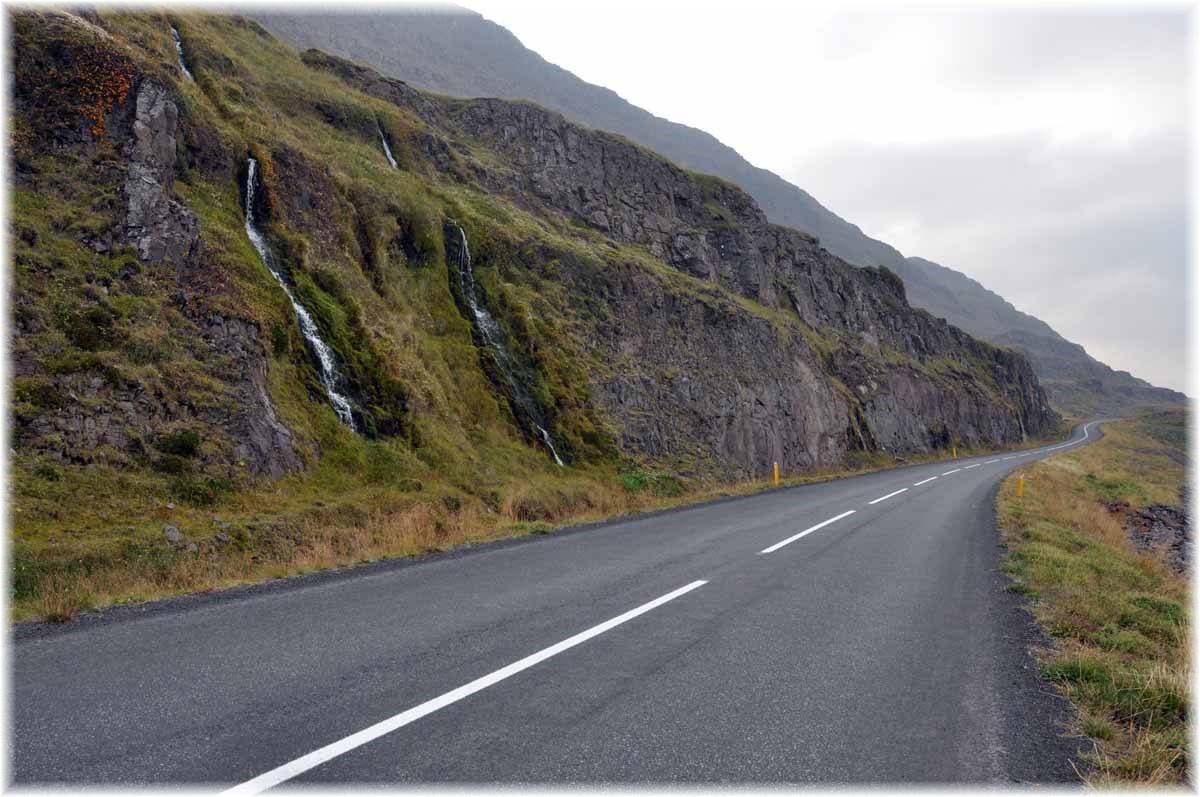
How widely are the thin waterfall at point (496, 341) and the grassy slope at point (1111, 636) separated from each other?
12988 millimetres

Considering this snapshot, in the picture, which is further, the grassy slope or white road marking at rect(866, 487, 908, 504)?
white road marking at rect(866, 487, 908, 504)

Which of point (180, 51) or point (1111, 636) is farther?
point (180, 51)

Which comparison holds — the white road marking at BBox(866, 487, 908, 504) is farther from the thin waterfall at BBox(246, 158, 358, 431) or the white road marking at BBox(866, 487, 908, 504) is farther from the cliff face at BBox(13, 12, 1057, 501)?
the thin waterfall at BBox(246, 158, 358, 431)

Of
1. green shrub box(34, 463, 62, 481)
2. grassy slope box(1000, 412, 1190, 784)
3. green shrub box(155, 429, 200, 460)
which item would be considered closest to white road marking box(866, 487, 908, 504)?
grassy slope box(1000, 412, 1190, 784)

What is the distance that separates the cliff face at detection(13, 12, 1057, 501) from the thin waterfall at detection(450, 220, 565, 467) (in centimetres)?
18

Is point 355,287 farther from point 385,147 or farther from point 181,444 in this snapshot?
point 385,147

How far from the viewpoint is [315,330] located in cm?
1658

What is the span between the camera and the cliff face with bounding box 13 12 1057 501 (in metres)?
12.2

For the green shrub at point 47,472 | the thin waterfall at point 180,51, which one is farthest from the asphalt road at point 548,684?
the thin waterfall at point 180,51

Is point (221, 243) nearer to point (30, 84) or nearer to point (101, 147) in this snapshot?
point (101, 147)

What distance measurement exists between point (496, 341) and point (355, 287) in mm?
5406

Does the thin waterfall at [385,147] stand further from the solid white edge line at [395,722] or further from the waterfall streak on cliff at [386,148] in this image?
the solid white edge line at [395,722]

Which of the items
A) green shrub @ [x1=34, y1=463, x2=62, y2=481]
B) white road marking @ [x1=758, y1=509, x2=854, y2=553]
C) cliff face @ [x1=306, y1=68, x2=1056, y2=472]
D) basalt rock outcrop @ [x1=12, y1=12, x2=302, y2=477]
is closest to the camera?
green shrub @ [x1=34, y1=463, x2=62, y2=481]

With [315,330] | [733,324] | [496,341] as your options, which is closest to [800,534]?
[315,330]
